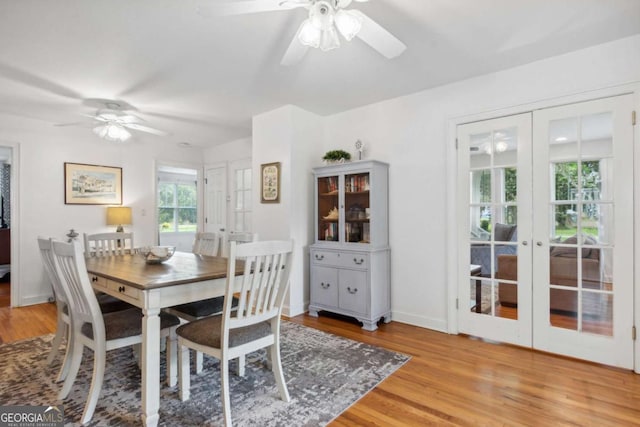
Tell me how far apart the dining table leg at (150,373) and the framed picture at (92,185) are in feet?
12.3

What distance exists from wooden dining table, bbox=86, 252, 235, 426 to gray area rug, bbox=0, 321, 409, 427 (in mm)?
219

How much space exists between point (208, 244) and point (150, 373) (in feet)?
5.82

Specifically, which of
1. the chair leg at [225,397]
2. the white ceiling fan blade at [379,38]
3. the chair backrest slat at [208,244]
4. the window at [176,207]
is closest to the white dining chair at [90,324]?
the chair leg at [225,397]

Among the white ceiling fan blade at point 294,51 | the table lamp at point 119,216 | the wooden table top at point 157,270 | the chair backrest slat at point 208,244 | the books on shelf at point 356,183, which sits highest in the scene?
the white ceiling fan blade at point 294,51

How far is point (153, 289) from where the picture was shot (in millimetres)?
1728

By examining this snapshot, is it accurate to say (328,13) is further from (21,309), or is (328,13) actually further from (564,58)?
(21,309)

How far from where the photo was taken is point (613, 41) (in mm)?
2389

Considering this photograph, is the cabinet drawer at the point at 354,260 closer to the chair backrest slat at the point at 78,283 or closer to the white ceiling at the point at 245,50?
the white ceiling at the point at 245,50

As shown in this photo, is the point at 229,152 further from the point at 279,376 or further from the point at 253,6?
the point at 279,376

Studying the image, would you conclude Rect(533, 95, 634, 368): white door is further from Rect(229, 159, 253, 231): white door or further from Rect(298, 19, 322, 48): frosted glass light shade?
Rect(229, 159, 253, 231): white door

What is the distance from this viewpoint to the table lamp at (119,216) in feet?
15.4

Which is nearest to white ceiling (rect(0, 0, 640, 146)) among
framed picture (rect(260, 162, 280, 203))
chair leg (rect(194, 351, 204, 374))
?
framed picture (rect(260, 162, 280, 203))

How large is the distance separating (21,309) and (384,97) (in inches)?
192

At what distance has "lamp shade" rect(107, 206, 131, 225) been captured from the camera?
4680 mm
